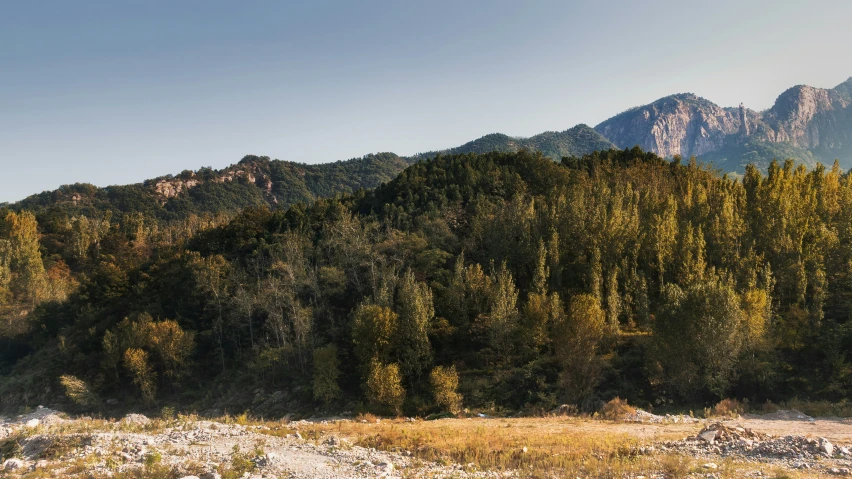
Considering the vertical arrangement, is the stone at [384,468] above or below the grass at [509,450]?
above

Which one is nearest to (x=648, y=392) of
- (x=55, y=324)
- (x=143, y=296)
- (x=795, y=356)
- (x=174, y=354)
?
(x=795, y=356)

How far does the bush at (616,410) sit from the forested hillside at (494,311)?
2620mm

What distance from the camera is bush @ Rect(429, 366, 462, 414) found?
33.4m

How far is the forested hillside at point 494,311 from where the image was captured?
32281 millimetres

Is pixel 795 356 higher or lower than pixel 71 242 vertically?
lower

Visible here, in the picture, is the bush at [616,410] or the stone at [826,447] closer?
the stone at [826,447]

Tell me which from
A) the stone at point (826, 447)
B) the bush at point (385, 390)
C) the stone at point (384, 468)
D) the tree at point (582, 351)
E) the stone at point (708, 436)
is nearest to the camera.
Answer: the stone at point (384, 468)

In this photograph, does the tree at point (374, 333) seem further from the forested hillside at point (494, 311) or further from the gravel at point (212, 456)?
the gravel at point (212, 456)

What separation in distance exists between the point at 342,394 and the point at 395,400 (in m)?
7.41

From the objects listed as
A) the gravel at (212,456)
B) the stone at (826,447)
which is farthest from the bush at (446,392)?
the stone at (826,447)

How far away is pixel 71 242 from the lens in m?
94.4

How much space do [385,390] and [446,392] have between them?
4741 mm

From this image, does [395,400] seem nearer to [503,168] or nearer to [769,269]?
[769,269]

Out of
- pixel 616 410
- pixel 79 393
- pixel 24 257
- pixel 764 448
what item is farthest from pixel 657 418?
pixel 24 257
